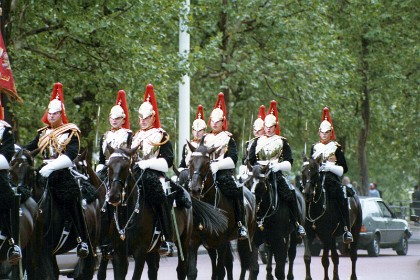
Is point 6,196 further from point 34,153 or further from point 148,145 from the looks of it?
point 148,145

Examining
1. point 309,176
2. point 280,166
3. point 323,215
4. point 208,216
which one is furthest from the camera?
point 323,215

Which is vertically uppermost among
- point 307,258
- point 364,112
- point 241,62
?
point 241,62

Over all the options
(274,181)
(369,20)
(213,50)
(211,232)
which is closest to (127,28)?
(213,50)

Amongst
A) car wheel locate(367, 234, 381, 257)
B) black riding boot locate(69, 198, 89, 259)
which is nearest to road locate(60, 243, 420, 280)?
car wheel locate(367, 234, 381, 257)

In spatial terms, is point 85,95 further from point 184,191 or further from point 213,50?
point 184,191

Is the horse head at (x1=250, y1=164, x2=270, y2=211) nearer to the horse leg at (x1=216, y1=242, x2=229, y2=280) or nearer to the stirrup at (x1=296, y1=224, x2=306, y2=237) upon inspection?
the stirrup at (x1=296, y1=224, x2=306, y2=237)

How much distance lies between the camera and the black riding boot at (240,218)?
1912cm

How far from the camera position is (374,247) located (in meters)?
32.9

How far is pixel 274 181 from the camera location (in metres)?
20.5

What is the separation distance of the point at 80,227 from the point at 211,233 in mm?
3186

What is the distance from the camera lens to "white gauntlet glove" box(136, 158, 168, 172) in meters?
16.1

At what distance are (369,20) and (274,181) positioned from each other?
27747 millimetres

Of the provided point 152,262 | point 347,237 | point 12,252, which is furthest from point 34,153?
point 347,237

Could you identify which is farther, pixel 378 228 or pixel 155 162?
pixel 378 228
